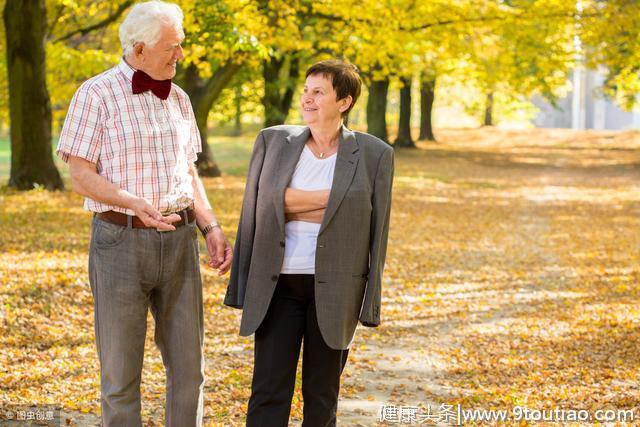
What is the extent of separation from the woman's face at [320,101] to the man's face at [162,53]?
582 millimetres

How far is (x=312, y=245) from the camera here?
4.02 m

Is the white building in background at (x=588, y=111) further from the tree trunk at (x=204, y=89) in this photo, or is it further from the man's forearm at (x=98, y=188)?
the man's forearm at (x=98, y=188)

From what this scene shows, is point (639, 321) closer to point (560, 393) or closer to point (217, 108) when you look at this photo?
point (560, 393)

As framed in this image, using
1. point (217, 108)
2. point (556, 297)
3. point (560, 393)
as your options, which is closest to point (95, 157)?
point (560, 393)

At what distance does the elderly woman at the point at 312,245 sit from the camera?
157 inches

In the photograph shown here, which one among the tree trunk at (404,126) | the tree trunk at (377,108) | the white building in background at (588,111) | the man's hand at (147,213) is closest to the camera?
the man's hand at (147,213)

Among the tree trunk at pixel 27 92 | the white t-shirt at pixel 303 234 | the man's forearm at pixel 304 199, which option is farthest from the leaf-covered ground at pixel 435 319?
the man's forearm at pixel 304 199

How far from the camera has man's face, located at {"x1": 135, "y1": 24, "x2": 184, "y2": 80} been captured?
3709 mm

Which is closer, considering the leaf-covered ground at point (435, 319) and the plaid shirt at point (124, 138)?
the plaid shirt at point (124, 138)

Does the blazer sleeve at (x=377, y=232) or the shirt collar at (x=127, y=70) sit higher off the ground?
the shirt collar at (x=127, y=70)

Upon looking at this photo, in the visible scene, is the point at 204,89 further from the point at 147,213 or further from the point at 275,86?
the point at 147,213

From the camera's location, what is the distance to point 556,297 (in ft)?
33.3

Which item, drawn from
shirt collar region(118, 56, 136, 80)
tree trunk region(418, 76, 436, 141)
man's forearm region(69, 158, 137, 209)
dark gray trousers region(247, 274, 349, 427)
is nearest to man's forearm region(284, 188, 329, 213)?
dark gray trousers region(247, 274, 349, 427)

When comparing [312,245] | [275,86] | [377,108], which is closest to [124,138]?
[312,245]
